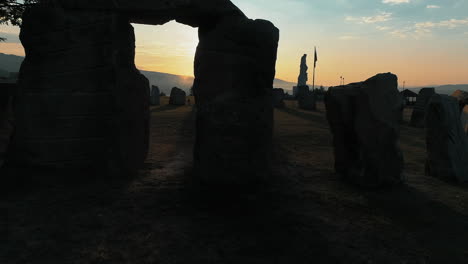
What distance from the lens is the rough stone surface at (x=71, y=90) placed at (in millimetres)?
4531

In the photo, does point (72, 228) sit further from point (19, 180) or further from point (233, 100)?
point (233, 100)

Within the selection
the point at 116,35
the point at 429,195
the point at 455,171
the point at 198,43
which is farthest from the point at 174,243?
the point at 455,171

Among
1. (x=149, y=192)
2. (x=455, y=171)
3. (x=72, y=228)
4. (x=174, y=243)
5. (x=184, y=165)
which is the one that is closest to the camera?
(x=174, y=243)

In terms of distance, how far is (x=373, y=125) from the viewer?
4301 mm

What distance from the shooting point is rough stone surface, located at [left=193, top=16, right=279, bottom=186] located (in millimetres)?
4312

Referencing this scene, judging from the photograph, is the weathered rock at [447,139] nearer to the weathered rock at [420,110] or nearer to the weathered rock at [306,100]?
the weathered rock at [420,110]

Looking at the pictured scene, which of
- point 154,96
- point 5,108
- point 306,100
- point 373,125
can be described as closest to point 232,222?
point 373,125

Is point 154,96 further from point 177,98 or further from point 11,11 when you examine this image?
point 11,11

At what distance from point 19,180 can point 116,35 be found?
2339 mm

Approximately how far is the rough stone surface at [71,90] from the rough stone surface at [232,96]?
3.86 ft

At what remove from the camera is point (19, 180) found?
4.34 metres

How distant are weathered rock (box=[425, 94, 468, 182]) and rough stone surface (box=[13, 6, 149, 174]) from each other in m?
4.63

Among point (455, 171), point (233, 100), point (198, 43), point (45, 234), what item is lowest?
point (45, 234)

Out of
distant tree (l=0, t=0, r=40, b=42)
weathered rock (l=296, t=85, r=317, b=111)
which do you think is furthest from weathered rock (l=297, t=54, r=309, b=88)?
distant tree (l=0, t=0, r=40, b=42)
